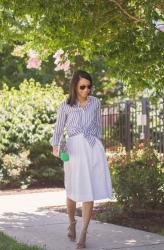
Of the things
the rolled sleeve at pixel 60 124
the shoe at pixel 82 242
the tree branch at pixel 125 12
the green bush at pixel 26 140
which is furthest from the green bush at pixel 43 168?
the shoe at pixel 82 242

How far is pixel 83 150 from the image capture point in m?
6.99

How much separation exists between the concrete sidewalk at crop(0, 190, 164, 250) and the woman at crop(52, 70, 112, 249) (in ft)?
1.30

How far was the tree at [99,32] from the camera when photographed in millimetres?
7562

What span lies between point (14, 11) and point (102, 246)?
306 cm

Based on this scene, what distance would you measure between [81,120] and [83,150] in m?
0.34

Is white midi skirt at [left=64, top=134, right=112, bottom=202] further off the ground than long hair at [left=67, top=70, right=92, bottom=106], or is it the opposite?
long hair at [left=67, top=70, right=92, bottom=106]

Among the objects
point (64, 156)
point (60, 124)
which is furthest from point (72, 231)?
point (60, 124)

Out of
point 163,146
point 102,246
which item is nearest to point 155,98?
point 163,146

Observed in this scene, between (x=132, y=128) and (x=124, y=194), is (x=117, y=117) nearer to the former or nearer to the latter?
(x=132, y=128)

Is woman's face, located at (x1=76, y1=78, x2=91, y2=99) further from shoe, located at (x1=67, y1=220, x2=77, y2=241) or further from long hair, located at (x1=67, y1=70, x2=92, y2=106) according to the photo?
shoe, located at (x1=67, y1=220, x2=77, y2=241)

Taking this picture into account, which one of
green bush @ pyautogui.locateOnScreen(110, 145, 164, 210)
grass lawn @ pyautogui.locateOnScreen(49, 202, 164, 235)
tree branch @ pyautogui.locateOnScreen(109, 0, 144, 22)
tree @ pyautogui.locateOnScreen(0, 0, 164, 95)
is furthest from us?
green bush @ pyautogui.locateOnScreen(110, 145, 164, 210)

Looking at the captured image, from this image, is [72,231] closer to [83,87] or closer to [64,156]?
[64,156]

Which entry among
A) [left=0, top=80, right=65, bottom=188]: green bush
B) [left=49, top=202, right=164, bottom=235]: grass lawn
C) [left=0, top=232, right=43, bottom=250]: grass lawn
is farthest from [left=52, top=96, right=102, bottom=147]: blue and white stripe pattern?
[left=0, top=80, right=65, bottom=188]: green bush

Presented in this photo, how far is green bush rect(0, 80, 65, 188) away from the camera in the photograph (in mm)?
14578
